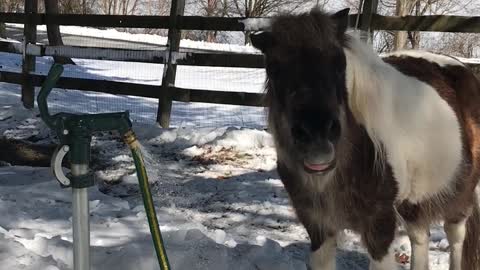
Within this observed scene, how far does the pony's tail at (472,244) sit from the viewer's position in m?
3.36

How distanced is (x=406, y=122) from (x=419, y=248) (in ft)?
2.96

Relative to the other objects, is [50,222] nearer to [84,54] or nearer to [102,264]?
[102,264]

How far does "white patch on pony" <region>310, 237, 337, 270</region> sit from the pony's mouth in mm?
892

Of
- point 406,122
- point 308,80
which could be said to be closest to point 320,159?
point 308,80

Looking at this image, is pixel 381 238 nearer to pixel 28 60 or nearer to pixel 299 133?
pixel 299 133

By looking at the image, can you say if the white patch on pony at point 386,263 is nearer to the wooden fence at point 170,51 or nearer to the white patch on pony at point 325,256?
the white patch on pony at point 325,256

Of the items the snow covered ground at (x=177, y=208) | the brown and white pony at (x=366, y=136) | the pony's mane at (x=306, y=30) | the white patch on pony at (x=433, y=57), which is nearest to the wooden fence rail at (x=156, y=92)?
the snow covered ground at (x=177, y=208)

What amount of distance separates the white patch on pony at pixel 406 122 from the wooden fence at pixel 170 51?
321cm

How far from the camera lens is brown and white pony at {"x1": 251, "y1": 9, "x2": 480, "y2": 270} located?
2039 mm

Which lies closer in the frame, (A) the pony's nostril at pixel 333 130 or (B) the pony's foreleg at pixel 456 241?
(A) the pony's nostril at pixel 333 130

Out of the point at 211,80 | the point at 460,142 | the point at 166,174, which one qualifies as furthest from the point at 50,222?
the point at 211,80

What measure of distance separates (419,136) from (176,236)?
5.07 ft

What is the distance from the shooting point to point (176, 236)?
3.34 m

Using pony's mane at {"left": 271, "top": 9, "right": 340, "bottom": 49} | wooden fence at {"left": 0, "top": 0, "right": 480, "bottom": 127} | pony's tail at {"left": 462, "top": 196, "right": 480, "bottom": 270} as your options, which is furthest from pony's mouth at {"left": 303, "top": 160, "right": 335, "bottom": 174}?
wooden fence at {"left": 0, "top": 0, "right": 480, "bottom": 127}
